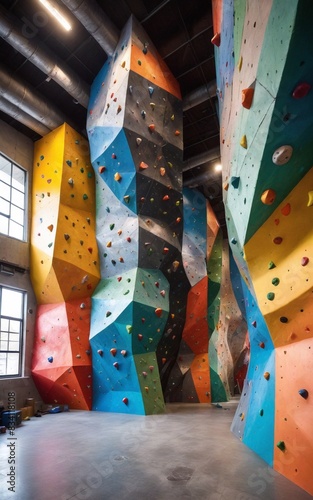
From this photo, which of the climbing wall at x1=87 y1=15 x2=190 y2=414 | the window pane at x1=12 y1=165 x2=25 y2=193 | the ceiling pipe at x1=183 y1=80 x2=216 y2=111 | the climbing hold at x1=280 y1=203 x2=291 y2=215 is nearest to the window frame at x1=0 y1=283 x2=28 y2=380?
the climbing wall at x1=87 y1=15 x2=190 y2=414

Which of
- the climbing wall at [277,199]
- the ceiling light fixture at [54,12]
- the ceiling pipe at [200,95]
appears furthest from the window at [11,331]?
the ceiling pipe at [200,95]

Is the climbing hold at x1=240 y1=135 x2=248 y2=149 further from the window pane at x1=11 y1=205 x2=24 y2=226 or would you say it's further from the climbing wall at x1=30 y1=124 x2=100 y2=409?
the window pane at x1=11 y1=205 x2=24 y2=226

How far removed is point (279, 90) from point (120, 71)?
6054 mm

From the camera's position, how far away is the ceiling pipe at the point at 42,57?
6945mm

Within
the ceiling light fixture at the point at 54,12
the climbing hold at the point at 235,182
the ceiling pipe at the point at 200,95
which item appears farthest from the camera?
the ceiling pipe at the point at 200,95

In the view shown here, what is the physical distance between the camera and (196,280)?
11.7m

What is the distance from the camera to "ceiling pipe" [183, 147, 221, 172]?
37.5ft

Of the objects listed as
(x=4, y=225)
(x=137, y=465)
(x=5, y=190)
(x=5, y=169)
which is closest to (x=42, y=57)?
(x=5, y=169)

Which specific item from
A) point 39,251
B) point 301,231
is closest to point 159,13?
point 39,251

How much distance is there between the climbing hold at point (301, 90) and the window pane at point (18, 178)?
7.85m

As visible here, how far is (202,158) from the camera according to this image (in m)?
11.7

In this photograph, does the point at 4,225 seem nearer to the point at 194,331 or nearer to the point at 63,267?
the point at 63,267

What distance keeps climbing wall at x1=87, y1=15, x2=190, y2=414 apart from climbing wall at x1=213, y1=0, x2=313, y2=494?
3434 millimetres

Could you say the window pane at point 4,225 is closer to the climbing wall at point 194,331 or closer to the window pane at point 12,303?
the window pane at point 12,303
